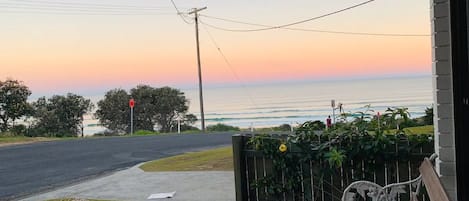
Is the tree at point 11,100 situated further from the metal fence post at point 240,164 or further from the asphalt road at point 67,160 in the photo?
the metal fence post at point 240,164

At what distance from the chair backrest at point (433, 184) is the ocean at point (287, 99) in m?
14.2

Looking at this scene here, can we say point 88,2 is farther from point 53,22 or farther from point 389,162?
point 389,162

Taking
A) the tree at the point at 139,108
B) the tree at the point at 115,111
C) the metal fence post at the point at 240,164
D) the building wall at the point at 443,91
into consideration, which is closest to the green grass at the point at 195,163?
the metal fence post at the point at 240,164

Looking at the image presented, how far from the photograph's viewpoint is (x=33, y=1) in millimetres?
18547

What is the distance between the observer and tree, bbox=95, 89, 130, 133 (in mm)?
21812

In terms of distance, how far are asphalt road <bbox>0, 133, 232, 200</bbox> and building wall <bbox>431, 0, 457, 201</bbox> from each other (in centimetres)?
530

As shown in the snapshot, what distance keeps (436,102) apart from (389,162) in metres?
0.98

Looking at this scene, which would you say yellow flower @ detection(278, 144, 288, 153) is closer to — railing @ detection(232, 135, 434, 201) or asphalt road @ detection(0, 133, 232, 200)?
railing @ detection(232, 135, 434, 201)

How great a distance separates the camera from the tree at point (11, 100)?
17.6 meters

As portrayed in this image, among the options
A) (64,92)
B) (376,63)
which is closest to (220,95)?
(64,92)

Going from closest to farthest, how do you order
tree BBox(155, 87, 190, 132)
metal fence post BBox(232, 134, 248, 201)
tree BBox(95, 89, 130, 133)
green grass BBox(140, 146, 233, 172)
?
metal fence post BBox(232, 134, 248, 201) → green grass BBox(140, 146, 233, 172) → tree BBox(95, 89, 130, 133) → tree BBox(155, 87, 190, 132)

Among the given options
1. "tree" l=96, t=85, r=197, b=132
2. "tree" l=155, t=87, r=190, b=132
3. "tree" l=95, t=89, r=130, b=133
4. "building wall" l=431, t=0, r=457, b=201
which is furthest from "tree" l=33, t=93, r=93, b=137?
"building wall" l=431, t=0, r=457, b=201

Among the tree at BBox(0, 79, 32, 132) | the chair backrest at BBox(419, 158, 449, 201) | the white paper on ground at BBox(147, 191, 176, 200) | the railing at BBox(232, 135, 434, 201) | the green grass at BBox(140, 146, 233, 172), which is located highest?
the tree at BBox(0, 79, 32, 132)

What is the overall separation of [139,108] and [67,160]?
1232 centimetres
